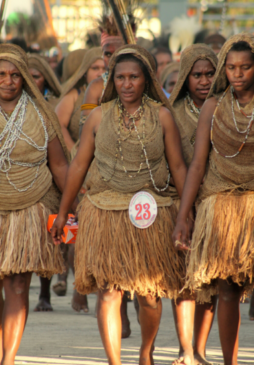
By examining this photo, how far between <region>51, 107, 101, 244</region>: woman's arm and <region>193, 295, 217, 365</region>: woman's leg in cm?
117

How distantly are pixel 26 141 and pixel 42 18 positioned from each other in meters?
8.98

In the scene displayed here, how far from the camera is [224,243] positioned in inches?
170

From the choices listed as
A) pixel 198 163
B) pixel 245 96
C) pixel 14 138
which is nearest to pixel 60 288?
pixel 14 138

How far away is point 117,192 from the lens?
4.59 metres

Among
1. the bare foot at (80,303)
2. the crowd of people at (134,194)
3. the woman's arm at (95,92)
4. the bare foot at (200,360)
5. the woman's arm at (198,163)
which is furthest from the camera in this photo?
the bare foot at (80,303)

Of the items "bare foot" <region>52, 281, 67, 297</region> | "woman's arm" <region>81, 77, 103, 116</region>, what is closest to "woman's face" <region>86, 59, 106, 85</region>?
"woman's arm" <region>81, 77, 103, 116</region>

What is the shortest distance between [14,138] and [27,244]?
2.41ft

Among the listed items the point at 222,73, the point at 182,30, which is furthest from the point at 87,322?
the point at 182,30

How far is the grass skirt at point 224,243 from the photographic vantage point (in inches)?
168

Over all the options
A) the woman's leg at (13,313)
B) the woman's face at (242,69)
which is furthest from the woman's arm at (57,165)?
the woman's face at (242,69)

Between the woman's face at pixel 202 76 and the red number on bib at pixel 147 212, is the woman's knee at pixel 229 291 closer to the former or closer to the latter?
the red number on bib at pixel 147 212

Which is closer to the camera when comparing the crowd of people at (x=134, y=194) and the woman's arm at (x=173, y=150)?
the crowd of people at (x=134, y=194)

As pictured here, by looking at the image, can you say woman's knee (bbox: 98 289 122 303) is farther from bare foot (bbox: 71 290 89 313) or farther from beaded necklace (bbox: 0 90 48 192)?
bare foot (bbox: 71 290 89 313)

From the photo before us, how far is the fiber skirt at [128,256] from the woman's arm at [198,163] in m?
0.16
